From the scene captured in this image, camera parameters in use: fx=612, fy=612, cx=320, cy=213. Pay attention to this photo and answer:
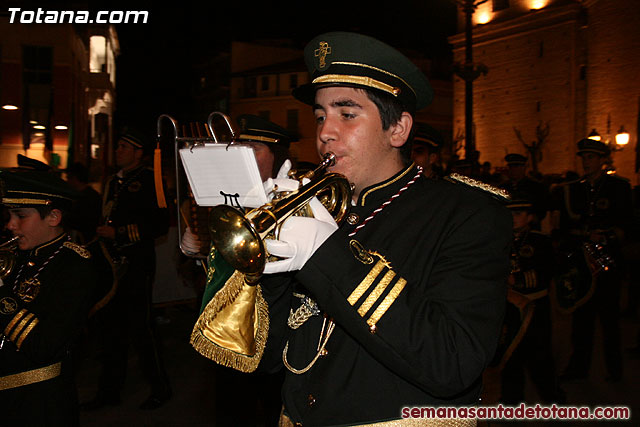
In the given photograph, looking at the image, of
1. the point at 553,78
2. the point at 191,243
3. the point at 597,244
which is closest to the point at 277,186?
the point at 191,243

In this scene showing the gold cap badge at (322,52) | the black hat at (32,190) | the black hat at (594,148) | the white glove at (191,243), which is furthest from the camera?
the black hat at (594,148)

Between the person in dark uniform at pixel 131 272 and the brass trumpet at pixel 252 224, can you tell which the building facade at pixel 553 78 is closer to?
the person in dark uniform at pixel 131 272

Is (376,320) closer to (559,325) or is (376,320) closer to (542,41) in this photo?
(559,325)

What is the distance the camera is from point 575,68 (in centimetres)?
3212

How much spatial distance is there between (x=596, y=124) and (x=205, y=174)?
3135cm

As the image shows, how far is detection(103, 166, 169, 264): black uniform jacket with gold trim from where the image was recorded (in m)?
5.95

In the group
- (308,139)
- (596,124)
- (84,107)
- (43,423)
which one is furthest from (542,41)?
(43,423)

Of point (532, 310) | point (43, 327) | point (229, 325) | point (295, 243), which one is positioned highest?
point (295, 243)

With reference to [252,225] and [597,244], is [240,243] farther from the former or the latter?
[597,244]

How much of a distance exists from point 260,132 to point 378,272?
112 inches

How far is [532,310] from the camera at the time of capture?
17.1 feet

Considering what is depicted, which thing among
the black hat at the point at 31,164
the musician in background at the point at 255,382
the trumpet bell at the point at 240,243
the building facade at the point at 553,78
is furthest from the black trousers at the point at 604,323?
the building facade at the point at 553,78

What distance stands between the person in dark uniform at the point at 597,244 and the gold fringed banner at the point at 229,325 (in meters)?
5.30

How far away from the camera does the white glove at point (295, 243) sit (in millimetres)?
1648
